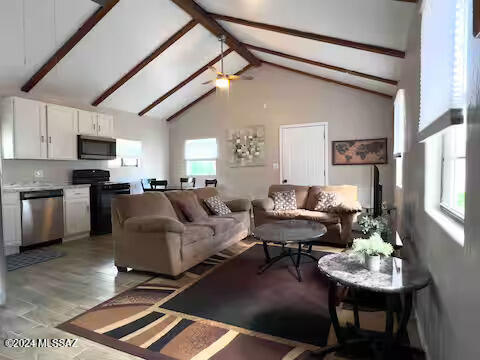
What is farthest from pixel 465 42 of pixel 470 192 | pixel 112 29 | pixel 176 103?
pixel 176 103

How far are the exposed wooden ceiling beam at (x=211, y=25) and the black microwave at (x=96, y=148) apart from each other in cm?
292

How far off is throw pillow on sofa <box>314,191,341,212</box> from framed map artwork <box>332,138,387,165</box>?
4.28ft

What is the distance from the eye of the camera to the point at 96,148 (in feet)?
18.4

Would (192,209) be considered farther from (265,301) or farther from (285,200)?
(265,301)

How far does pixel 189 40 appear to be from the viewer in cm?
531

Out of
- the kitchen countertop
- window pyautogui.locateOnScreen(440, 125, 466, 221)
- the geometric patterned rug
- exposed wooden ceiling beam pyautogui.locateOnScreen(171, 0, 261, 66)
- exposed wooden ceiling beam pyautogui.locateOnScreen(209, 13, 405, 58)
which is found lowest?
the geometric patterned rug

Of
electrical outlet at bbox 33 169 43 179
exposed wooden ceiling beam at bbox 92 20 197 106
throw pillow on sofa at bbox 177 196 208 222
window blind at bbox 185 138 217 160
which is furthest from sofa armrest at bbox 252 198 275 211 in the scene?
electrical outlet at bbox 33 169 43 179

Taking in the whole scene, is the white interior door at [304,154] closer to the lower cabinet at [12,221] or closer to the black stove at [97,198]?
the black stove at [97,198]

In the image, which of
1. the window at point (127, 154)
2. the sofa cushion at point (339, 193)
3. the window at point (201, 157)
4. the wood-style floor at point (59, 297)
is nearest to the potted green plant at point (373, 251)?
the wood-style floor at point (59, 297)

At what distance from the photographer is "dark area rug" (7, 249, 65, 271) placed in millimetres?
3754

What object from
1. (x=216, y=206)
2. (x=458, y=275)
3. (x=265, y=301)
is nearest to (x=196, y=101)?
(x=216, y=206)

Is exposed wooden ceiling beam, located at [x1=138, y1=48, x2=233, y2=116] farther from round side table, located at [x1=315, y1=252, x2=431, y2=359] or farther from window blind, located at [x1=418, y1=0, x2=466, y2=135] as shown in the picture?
round side table, located at [x1=315, y1=252, x2=431, y2=359]

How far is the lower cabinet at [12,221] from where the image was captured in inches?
165

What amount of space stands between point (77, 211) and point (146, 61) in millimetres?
3015
